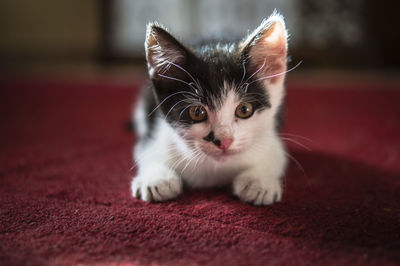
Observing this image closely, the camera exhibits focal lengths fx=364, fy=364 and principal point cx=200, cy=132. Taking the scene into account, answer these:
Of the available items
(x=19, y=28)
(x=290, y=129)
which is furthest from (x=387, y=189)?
(x=19, y=28)

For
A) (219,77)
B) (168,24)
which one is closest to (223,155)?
(219,77)

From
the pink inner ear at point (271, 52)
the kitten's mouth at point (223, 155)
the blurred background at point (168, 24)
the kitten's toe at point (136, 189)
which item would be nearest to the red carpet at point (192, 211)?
the kitten's toe at point (136, 189)

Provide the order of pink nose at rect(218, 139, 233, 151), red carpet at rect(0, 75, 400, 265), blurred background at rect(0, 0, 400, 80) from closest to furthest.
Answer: red carpet at rect(0, 75, 400, 265) → pink nose at rect(218, 139, 233, 151) → blurred background at rect(0, 0, 400, 80)

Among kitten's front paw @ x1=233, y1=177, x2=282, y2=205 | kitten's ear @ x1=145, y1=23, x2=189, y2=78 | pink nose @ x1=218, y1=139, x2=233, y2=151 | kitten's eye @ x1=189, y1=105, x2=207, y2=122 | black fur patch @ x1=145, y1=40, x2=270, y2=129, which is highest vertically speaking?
kitten's ear @ x1=145, y1=23, x2=189, y2=78

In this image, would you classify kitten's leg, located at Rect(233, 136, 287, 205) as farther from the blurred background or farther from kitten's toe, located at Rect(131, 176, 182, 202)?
the blurred background

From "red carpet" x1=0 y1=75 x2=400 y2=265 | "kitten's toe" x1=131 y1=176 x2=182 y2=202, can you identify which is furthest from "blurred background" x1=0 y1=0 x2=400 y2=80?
"kitten's toe" x1=131 y1=176 x2=182 y2=202

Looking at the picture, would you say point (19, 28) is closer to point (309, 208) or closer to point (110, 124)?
point (110, 124)

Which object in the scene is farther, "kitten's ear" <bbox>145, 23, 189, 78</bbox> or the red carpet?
"kitten's ear" <bbox>145, 23, 189, 78</bbox>

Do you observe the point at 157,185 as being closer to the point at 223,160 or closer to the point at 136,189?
the point at 136,189
